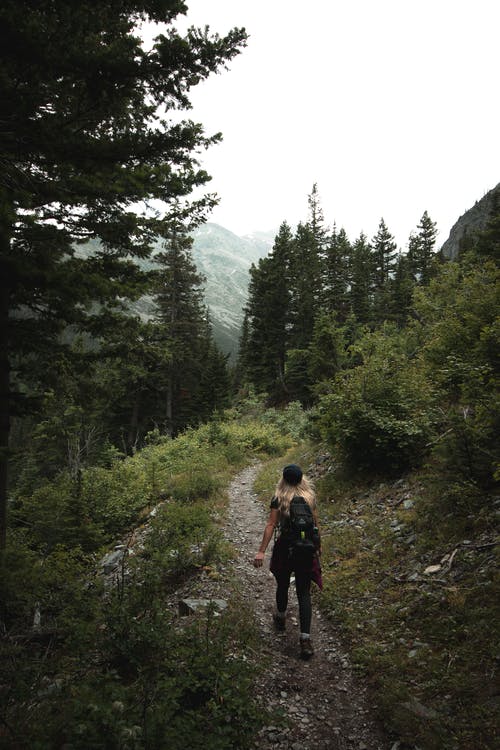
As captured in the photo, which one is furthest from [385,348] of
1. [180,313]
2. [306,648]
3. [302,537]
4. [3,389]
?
[180,313]

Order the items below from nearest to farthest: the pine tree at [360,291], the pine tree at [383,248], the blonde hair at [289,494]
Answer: the blonde hair at [289,494] → the pine tree at [360,291] → the pine tree at [383,248]

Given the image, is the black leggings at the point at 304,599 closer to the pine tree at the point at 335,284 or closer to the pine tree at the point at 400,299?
the pine tree at the point at 335,284

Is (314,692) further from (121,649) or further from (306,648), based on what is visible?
(121,649)

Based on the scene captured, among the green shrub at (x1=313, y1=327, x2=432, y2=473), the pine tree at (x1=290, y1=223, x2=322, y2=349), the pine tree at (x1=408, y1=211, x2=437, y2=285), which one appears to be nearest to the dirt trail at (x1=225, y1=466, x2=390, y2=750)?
the green shrub at (x1=313, y1=327, x2=432, y2=473)

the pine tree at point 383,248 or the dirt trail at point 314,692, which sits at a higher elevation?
the pine tree at point 383,248

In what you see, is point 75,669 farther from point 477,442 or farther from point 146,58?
point 146,58

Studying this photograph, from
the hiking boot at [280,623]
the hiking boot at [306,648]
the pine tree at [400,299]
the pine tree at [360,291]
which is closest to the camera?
the hiking boot at [306,648]

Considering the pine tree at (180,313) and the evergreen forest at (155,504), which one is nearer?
the evergreen forest at (155,504)

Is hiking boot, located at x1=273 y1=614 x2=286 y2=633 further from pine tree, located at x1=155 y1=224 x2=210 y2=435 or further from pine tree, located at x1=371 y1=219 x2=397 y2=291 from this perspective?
pine tree, located at x1=371 y1=219 x2=397 y2=291

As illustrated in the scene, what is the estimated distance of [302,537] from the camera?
4.70 meters

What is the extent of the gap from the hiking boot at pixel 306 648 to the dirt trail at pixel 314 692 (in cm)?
7

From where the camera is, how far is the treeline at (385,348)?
20.5 ft

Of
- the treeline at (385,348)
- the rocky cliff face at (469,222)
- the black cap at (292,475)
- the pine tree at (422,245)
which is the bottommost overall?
the black cap at (292,475)

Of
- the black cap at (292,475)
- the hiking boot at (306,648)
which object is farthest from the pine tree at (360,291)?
the hiking boot at (306,648)
